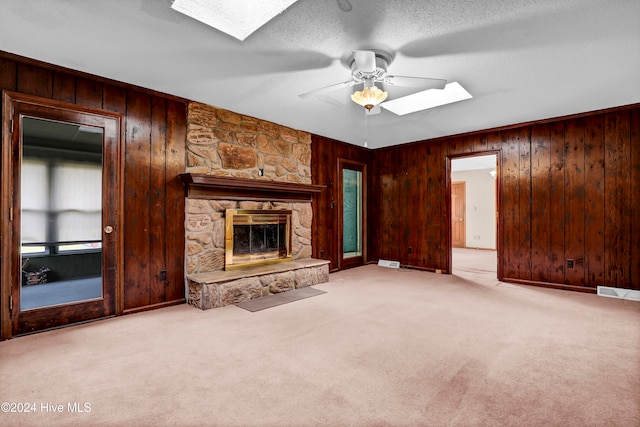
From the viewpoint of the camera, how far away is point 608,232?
4008mm

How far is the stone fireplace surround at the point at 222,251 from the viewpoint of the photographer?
352cm

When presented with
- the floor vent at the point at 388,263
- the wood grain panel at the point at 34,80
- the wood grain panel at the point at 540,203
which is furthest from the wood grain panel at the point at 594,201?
the wood grain panel at the point at 34,80

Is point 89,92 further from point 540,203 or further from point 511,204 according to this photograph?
point 540,203

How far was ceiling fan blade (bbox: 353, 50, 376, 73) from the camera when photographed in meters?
2.42

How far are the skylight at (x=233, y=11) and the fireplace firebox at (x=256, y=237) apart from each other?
231cm

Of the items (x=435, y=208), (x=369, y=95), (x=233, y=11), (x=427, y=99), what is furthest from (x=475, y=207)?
(x=233, y=11)

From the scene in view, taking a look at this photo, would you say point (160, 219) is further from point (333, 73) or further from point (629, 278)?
point (629, 278)

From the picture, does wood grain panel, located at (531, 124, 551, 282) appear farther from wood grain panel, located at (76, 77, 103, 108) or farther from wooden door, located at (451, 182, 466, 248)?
wood grain panel, located at (76, 77, 103, 108)

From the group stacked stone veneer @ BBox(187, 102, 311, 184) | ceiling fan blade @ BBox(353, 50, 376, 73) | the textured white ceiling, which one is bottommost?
stacked stone veneer @ BBox(187, 102, 311, 184)

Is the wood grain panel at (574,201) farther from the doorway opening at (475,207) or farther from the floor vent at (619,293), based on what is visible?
the doorway opening at (475,207)

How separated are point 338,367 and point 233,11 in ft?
8.13

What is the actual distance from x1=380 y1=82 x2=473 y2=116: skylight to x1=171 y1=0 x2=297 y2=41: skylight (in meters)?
2.02

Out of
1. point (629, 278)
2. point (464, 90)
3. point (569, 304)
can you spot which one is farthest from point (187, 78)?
point (629, 278)

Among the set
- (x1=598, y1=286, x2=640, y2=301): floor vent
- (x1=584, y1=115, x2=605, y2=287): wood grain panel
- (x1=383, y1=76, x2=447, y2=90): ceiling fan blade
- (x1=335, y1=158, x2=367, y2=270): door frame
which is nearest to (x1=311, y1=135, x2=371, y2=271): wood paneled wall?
(x1=335, y1=158, x2=367, y2=270): door frame
